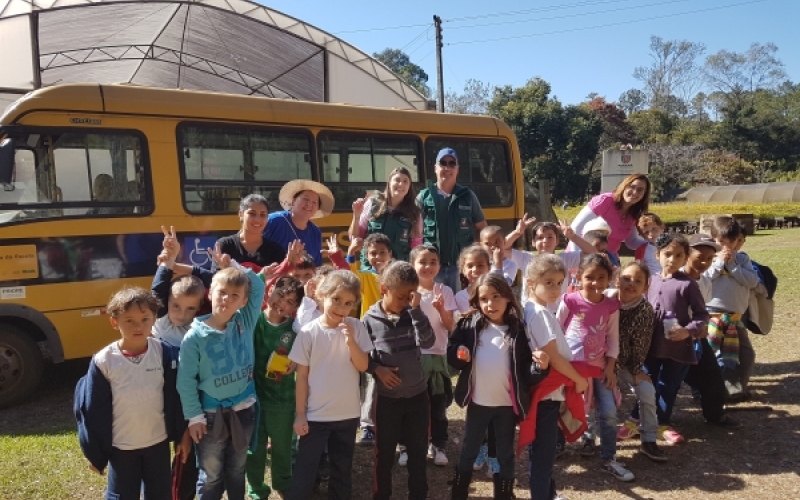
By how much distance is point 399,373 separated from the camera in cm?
331

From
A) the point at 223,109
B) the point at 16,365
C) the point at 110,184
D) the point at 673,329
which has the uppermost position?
the point at 223,109

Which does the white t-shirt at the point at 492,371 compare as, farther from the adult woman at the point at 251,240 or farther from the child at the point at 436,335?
the adult woman at the point at 251,240

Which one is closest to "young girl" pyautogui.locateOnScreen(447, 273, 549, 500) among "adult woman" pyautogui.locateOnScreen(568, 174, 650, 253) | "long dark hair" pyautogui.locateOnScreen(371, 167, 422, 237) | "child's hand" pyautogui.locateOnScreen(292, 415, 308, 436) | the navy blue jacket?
"child's hand" pyautogui.locateOnScreen(292, 415, 308, 436)

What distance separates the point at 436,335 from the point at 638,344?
59.9 inches

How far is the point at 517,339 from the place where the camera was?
334 centimetres

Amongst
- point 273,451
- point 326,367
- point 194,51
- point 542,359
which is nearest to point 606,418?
point 542,359

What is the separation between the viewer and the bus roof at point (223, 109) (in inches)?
231

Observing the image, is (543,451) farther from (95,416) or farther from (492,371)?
(95,416)

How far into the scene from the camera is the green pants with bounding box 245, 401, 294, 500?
344 centimetres

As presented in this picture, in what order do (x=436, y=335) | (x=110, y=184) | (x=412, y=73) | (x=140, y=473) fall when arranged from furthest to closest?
1. (x=412, y=73)
2. (x=110, y=184)
3. (x=436, y=335)
4. (x=140, y=473)

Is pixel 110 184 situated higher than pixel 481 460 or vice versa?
pixel 110 184

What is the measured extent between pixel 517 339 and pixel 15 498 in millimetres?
3311

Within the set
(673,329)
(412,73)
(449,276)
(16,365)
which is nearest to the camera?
(673,329)

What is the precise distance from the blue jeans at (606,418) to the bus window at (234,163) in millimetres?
4412
